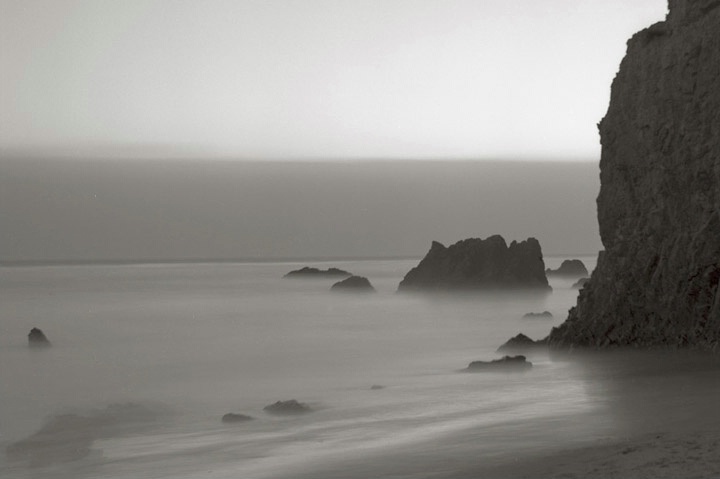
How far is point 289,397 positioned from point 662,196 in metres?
11.3

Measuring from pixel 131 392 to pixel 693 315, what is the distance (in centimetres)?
1605

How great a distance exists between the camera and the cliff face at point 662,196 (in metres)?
25.1

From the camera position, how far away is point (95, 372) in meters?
34.8

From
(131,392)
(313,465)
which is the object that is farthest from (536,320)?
(313,465)

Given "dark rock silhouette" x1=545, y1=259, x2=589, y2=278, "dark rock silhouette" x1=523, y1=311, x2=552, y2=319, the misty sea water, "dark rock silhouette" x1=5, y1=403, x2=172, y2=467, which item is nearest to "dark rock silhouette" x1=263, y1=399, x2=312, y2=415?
the misty sea water

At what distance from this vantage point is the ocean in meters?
16.0

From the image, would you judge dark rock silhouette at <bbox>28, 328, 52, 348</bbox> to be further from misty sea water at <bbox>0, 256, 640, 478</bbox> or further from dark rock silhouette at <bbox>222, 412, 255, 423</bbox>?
dark rock silhouette at <bbox>222, 412, 255, 423</bbox>

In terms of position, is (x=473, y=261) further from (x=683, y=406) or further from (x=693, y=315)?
(x=683, y=406)

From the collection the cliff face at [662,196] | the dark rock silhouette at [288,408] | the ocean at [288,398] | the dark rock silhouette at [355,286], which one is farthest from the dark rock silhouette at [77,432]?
the dark rock silhouette at [355,286]

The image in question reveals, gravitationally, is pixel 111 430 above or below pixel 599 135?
below

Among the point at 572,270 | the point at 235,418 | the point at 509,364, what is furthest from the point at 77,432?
the point at 572,270

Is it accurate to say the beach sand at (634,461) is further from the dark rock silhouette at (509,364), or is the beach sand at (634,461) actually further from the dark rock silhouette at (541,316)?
the dark rock silhouette at (541,316)

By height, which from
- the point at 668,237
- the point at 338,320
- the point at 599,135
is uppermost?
the point at 599,135

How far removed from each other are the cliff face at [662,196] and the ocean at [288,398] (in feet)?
7.64
